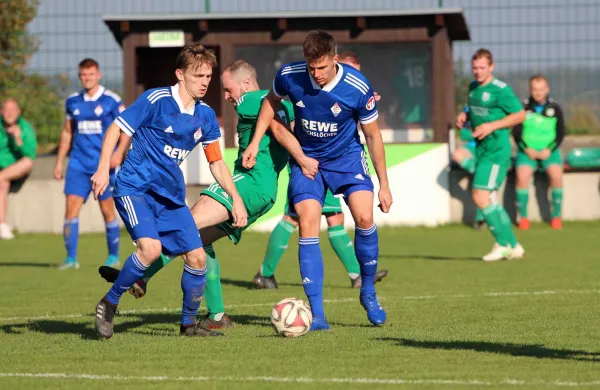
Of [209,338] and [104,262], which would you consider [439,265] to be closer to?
[104,262]

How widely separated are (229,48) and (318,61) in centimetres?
1154

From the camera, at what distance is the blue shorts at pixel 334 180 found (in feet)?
28.1

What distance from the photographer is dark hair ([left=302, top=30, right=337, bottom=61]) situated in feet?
26.2

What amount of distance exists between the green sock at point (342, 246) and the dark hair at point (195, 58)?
12.1 ft

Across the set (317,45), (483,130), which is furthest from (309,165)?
(483,130)

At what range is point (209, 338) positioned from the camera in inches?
313

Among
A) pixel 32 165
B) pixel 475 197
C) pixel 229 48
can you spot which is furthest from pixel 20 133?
pixel 475 197

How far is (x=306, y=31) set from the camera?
63.6ft

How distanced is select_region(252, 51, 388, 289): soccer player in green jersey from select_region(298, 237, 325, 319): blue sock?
8.55 feet

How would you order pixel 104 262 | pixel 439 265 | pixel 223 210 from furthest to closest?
pixel 104 262 < pixel 439 265 < pixel 223 210

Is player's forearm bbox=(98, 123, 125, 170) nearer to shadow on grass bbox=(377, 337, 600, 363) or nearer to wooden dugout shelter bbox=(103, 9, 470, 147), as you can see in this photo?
shadow on grass bbox=(377, 337, 600, 363)

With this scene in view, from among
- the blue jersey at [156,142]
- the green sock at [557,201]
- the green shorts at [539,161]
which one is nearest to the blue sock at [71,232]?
the blue jersey at [156,142]

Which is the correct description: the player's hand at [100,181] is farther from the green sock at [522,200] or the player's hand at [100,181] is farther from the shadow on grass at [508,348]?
the green sock at [522,200]

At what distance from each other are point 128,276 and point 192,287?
481mm
